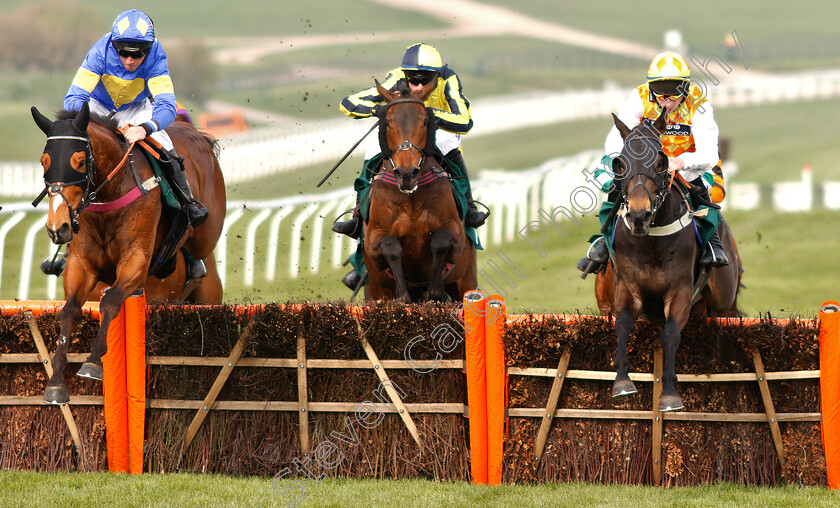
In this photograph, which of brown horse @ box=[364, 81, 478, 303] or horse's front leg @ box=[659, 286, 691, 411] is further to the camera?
brown horse @ box=[364, 81, 478, 303]

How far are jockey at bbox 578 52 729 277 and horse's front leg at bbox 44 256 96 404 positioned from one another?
2.99 metres

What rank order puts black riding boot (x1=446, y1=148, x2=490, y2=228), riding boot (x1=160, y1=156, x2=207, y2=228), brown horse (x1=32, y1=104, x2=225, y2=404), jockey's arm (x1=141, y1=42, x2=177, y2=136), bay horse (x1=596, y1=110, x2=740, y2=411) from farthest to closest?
black riding boot (x1=446, y1=148, x2=490, y2=228)
riding boot (x1=160, y1=156, x2=207, y2=228)
jockey's arm (x1=141, y1=42, x2=177, y2=136)
brown horse (x1=32, y1=104, x2=225, y2=404)
bay horse (x1=596, y1=110, x2=740, y2=411)

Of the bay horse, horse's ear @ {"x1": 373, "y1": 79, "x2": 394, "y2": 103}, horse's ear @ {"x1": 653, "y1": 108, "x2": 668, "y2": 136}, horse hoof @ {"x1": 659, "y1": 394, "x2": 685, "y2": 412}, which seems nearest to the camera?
horse hoof @ {"x1": 659, "y1": 394, "x2": 685, "y2": 412}

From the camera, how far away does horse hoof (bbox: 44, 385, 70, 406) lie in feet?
17.2

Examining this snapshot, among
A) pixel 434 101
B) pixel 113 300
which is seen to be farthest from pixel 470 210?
pixel 113 300

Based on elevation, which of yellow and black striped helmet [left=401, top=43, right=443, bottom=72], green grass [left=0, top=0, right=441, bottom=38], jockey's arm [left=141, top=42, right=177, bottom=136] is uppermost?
green grass [left=0, top=0, right=441, bottom=38]

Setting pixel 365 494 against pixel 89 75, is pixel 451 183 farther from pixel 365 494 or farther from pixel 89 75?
pixel 365 494

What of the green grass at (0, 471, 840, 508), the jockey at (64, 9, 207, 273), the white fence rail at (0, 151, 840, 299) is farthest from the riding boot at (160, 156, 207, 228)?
the white fence rail at (0, 151, 840, 299)

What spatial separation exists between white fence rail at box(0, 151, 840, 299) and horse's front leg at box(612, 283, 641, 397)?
488 cm

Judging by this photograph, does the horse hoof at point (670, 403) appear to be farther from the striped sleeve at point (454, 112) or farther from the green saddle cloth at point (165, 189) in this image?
the green saddle cloth at point (165, 189)

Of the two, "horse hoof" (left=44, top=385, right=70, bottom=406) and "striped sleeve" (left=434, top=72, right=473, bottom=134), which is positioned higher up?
"striped sleeve" (left=434, top=72, right=473, bottom=134)

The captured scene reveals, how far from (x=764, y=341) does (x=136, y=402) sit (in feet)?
11.3

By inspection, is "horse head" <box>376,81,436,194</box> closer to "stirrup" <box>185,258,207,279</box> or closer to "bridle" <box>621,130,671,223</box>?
"bridle" <box>621,130,671,223</box>

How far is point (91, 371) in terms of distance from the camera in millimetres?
5262
